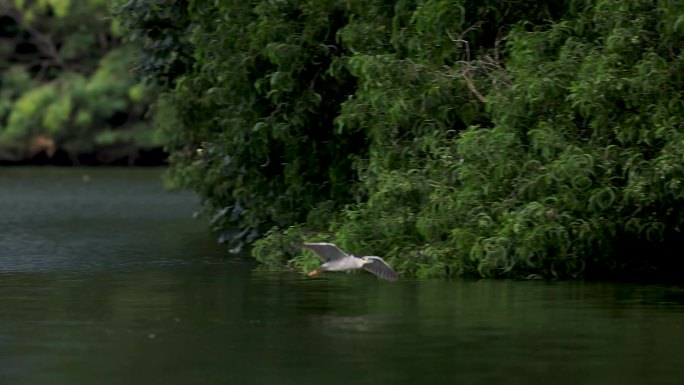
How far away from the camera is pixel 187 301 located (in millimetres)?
17625

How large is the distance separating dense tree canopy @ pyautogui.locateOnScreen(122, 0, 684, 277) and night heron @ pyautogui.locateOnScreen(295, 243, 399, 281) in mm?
1136

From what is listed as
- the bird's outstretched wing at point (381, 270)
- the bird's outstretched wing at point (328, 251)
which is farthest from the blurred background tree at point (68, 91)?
the bird's outstretched wing at point (328, 251)

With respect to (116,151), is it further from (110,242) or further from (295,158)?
(295,158)

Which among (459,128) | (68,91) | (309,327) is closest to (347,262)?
(309,327)

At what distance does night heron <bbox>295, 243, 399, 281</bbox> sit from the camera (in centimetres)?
1786

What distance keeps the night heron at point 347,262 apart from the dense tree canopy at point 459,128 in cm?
114

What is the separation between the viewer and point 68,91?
61.0 metres

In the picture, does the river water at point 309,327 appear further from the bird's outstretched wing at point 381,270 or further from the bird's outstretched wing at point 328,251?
the bird's outstretched wing at point 328,251

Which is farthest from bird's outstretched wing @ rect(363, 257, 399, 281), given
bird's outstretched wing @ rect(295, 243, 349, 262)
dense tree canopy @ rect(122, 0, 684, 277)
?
dense tree canopy @ rect(122, 0, 684, 277)

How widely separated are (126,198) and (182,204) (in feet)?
6.13

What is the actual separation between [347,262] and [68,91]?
145 ft

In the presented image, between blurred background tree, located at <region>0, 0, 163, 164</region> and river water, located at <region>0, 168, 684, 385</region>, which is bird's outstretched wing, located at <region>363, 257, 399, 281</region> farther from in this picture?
blurred background tree, located at <region>0, 0, 163, 164</region>

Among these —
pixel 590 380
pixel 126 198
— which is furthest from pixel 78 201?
pixel 590 380

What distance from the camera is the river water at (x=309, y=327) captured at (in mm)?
12664
